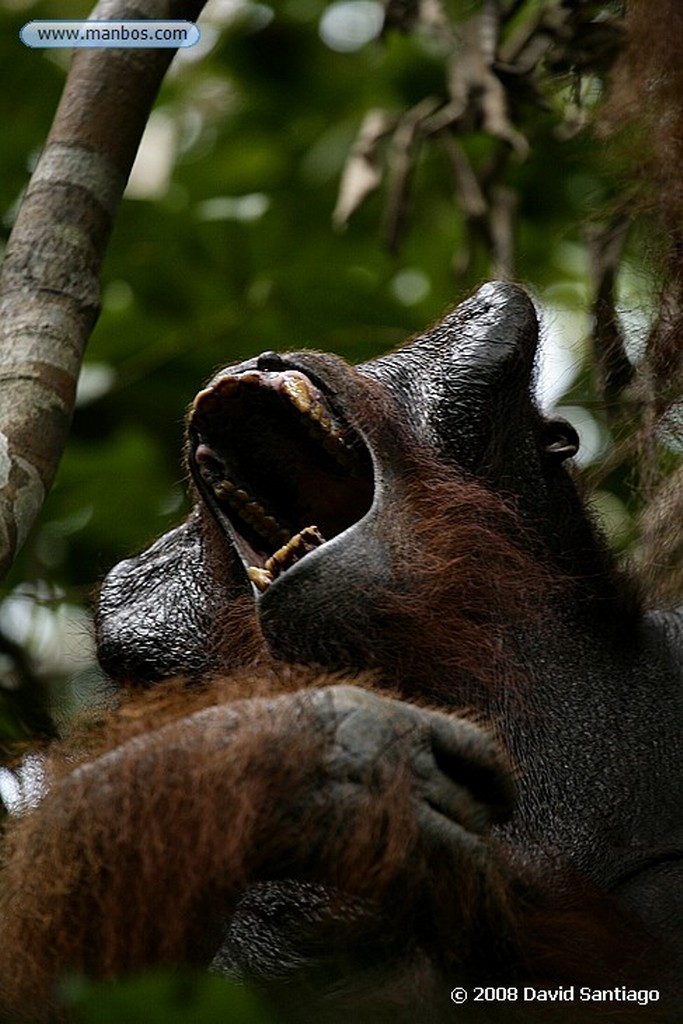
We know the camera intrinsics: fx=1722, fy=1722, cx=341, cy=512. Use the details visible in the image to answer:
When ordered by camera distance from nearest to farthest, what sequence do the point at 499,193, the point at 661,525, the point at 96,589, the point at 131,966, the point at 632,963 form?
the point at 131,966 → the point at 632,963 → the point at 96,589 → the point at 661,525 → the point at 499,193

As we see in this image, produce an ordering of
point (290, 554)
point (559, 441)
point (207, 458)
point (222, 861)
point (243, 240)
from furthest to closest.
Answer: point (243, 240) → point (559, 441) → point (207, 458) → point (290, 554) → point (222, 861)

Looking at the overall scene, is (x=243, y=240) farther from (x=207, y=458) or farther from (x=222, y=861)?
(x=222, y=861)

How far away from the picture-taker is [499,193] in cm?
343

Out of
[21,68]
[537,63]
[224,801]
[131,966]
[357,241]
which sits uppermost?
[21,68]

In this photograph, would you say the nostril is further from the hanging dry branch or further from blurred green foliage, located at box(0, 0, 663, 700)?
blurred green foliage, located at box(0, 0, 663, 700)

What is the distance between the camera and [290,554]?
2.13 m

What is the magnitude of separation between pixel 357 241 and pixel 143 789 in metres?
2.36

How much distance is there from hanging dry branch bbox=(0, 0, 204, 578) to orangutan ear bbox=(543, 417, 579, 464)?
0.64 meters

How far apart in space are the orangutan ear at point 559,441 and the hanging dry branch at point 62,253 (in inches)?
25.1

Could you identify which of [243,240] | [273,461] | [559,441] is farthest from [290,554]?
[243,240]

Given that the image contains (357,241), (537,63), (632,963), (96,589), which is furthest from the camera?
(357,241)

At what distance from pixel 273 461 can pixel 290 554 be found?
0.15 metres

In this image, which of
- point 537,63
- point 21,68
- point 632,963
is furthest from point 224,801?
point 21,68

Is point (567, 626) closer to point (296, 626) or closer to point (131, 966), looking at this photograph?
point (296, 626)
